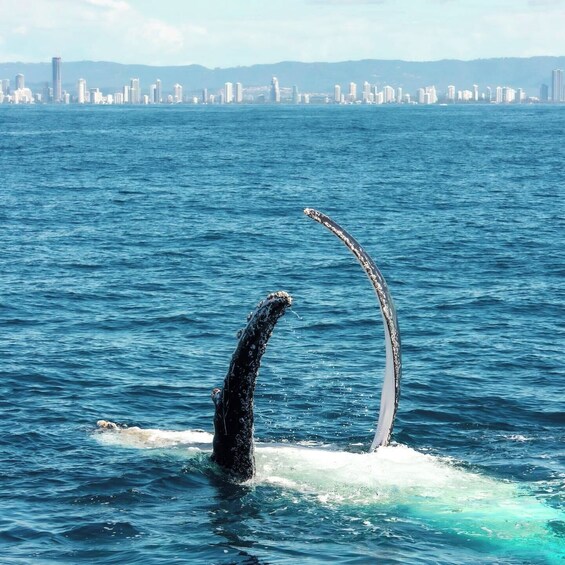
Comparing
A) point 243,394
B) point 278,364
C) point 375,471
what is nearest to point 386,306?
point 243,394

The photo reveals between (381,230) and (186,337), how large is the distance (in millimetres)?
28966

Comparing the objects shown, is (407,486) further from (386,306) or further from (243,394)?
(243,394)

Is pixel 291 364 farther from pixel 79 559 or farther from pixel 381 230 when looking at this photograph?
pixel 381 230

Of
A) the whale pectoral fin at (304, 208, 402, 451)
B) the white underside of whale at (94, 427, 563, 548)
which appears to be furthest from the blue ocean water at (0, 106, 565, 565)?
the whale pectoral fin at (304, 208, 402, 451)

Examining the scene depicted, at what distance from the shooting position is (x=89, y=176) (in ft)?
318

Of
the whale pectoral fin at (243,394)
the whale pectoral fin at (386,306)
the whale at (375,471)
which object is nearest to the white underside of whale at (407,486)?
the whale at (375,471)

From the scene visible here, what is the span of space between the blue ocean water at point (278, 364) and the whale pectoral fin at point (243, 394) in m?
0.52

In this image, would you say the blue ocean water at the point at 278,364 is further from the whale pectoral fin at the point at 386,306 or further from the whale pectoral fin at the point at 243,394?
the whale pectoral fin at the point at 386,306

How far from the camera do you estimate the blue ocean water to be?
2173 cm

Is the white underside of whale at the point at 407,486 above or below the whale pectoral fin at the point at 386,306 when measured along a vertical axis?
below

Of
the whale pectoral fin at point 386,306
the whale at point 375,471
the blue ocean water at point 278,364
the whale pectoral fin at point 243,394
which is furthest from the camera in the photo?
the blue ocean water at point 278,364

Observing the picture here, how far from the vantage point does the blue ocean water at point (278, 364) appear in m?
21.7

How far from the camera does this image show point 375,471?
23453 mm

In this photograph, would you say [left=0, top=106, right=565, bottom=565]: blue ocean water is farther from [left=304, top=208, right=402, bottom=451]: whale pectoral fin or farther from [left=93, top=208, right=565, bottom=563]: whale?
[left=304, top=208, right=402, bottom=451]: whale pectoral fin
